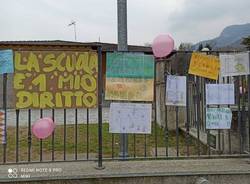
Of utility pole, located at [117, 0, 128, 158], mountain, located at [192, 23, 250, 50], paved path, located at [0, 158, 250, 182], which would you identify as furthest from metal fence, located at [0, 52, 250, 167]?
mountain, located at [192, 23, 250, 50]

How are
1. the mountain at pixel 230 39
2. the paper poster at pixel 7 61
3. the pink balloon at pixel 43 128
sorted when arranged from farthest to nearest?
the mountain at pixel 230 39, the pink balloon at pixel 43 128, the paper poster at pixel 7 61

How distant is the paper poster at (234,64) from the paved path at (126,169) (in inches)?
49.5

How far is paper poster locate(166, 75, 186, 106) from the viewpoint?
540 centimetres

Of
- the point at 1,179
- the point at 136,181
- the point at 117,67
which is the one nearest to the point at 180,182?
the point at 136,181

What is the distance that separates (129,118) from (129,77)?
56cm

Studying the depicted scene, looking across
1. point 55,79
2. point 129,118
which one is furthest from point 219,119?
point 55,79

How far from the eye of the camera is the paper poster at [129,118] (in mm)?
5242

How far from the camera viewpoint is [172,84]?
5422 millimetres

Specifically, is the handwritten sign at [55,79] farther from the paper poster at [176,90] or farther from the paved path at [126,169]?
the paper poster at [176,90]

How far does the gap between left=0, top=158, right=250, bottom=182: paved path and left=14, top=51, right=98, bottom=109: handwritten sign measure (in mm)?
823

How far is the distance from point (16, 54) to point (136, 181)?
7.29 ft

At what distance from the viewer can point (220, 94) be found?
18.0 feet

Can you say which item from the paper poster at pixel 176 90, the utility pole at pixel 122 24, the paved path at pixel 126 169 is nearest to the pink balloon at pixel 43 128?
the paved path at pixel 126 169

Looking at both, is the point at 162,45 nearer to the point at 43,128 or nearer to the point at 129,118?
the point at 129,118
